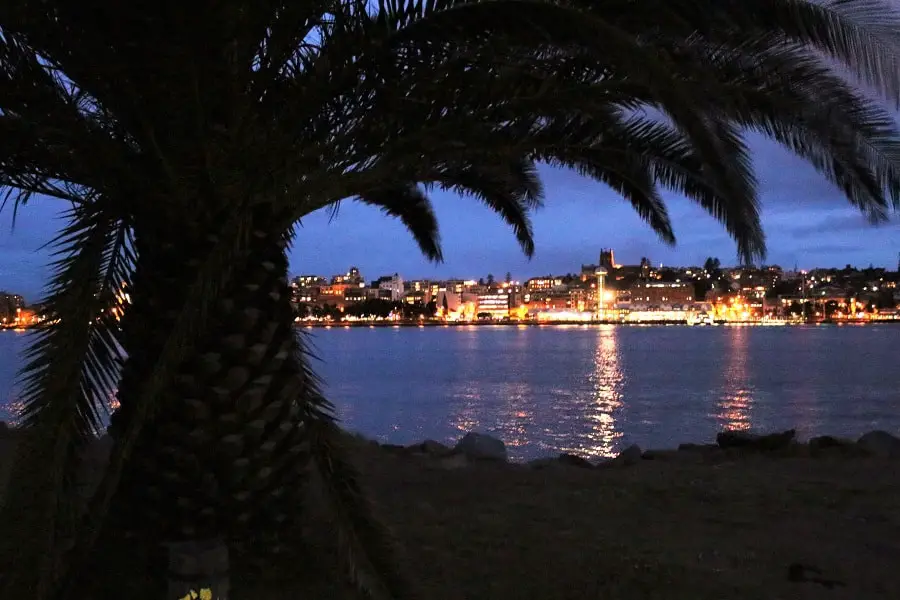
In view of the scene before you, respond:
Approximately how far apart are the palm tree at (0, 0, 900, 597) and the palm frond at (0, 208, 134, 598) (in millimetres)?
12

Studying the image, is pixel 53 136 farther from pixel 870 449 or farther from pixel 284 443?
pixel 870 449

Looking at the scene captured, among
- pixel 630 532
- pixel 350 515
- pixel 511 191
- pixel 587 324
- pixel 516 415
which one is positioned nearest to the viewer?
pixel 350 515

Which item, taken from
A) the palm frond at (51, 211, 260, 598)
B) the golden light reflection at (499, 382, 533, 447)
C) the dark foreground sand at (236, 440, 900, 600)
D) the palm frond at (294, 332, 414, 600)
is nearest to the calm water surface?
the golden light reflection at (499, 382, 533, 447)

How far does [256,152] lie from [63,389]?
4.37ft

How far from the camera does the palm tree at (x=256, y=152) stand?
3318 millimetres

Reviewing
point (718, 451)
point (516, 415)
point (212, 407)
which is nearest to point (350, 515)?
point (212, 407)

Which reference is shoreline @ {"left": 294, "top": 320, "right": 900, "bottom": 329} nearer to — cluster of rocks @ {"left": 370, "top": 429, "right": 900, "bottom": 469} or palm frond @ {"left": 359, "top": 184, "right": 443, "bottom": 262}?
palm frond @ {"left": 359, "top": 184, "right": 443, "bottom": 262}

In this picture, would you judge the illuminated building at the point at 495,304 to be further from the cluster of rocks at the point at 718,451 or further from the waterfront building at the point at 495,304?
the cluster of rocks at the point at 718,451

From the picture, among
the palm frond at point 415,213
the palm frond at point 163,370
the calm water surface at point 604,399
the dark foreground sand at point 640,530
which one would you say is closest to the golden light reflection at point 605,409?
the calm water surface at point 604,399

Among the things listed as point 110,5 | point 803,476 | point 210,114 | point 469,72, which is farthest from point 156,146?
point 803,476

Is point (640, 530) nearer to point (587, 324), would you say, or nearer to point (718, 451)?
point (718, 451)

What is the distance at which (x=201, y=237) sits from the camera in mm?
3857

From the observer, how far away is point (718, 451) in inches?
348

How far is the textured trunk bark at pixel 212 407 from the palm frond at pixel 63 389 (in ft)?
0.63
